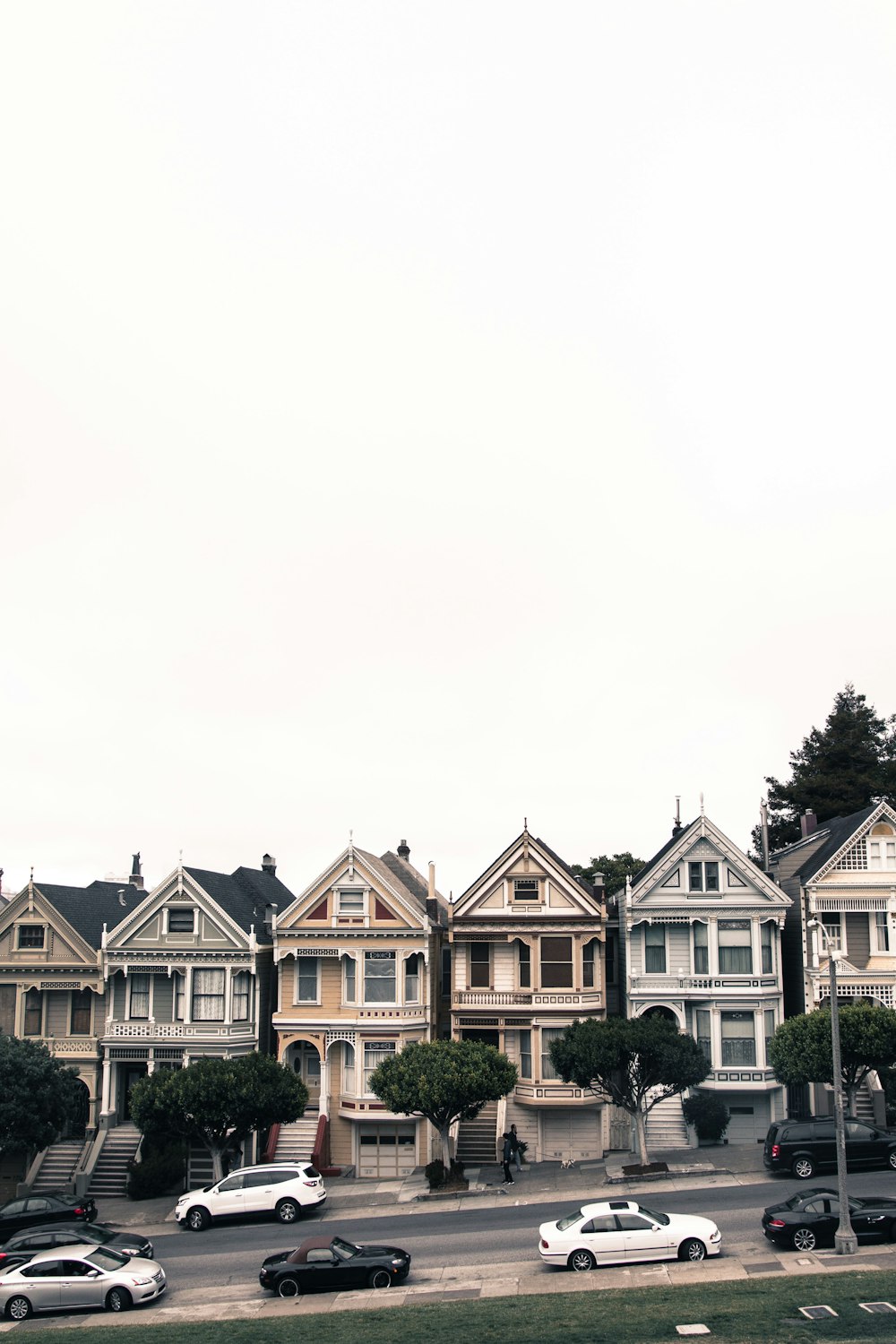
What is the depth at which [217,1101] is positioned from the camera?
4578 centimetres

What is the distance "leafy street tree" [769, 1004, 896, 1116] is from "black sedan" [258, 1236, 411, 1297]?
19153mm

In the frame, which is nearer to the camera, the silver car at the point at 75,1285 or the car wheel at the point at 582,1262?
the car wheel at the point at 582,1262

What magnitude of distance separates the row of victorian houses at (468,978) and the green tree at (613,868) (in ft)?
84.2

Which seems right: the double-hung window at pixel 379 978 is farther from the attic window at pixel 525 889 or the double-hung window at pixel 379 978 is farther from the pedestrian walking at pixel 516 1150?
the pedestrian walking at pixel 516 1150

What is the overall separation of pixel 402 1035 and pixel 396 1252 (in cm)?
1861

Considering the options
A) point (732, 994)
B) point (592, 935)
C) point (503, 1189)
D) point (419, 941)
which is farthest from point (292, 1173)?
point (732, 994)

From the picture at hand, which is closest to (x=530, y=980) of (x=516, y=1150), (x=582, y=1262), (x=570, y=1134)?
(x=570, y=1134)

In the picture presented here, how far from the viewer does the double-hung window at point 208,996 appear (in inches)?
2132

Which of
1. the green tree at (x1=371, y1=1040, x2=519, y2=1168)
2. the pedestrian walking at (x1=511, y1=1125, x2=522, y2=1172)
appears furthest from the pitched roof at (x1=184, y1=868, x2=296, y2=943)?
the pedestrian walking at (x1=511, y1=1125, x2=522, y2=1172)

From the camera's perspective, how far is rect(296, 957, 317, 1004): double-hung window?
5409cm

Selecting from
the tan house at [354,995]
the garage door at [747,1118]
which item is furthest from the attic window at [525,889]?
the garage door at [747,1118]

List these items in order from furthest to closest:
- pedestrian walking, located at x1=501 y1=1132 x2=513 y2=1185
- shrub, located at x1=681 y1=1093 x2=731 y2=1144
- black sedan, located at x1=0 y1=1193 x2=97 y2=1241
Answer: shrub, located at x1=681 y1=1093 x2=731 y2=1144 < pedestrian walking, located at x1=501 y1=1132 x2=513 y2=1185 < black sedan, located at x1=0 y1=1193 x2=97 y2=1241

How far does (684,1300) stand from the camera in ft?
95.9

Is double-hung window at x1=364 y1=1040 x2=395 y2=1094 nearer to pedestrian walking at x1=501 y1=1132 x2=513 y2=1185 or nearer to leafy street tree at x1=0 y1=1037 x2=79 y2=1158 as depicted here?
pedestrian walking at x1=501 y1=1132 x2=513 y2=1185
